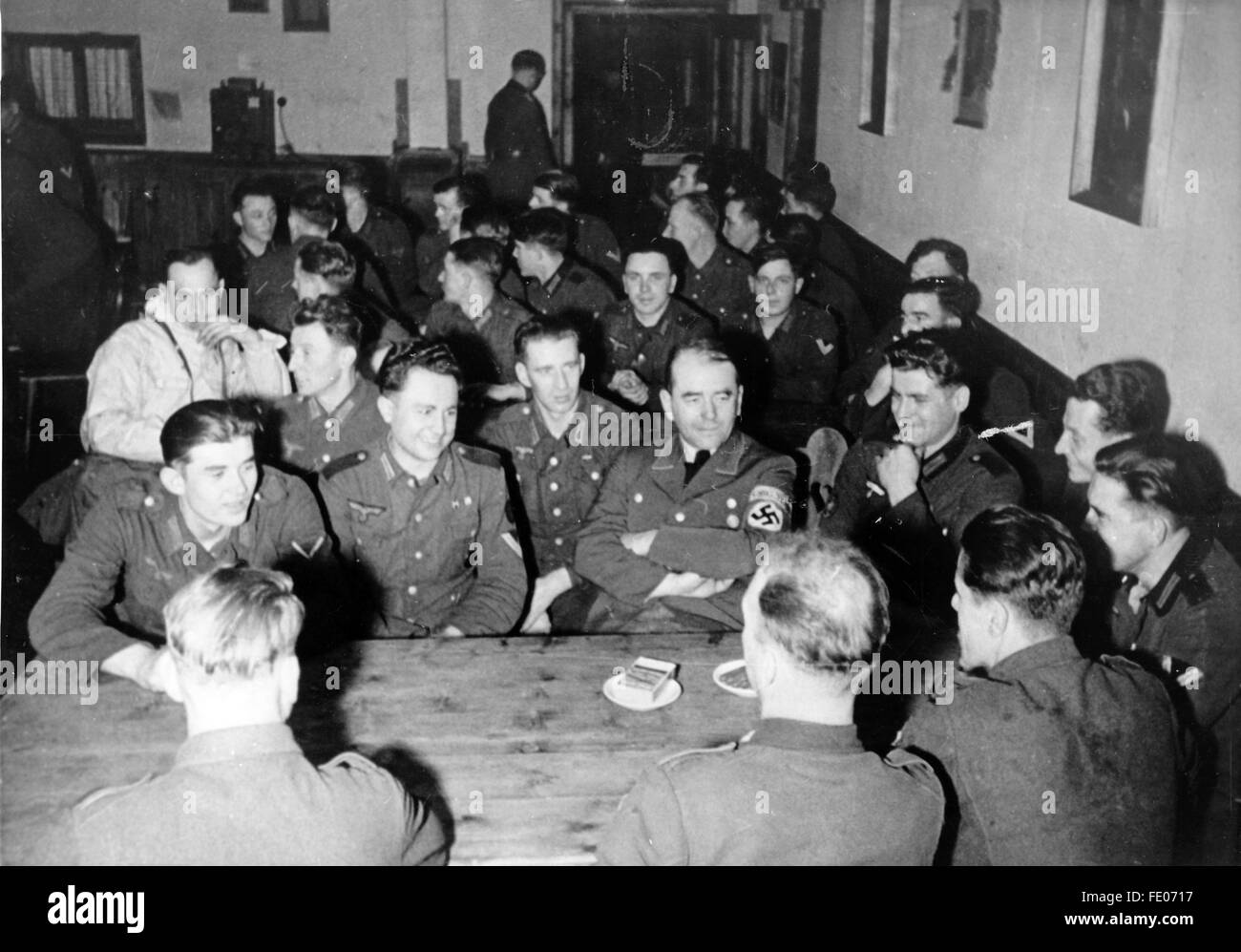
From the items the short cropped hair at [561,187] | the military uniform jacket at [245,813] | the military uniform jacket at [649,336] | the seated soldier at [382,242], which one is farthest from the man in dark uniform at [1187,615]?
the seated soldier at [382,242]

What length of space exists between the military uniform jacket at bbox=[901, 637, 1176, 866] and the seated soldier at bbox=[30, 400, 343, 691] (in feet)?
5.52

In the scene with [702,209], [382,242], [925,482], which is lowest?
[925,482]

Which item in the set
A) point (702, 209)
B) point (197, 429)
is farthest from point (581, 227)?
point (197, 429)

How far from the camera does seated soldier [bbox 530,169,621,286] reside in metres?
6.41

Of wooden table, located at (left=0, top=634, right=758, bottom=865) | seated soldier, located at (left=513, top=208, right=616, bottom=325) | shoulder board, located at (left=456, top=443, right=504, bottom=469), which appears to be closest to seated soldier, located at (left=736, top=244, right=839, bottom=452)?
seated soldier, located at (left=513, top=208, right=616, bottom=325)

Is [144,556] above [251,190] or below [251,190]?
below

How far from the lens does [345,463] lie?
11.0 ft

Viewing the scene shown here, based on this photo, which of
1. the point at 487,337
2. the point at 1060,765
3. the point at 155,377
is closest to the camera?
the point at 1060,765

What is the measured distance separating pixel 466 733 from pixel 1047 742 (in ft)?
3.87

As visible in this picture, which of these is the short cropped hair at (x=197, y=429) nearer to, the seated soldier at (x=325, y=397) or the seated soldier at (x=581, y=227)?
the seated soldier at (x=325, y=397)

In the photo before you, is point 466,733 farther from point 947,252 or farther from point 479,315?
point 947,252

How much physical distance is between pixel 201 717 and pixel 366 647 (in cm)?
84

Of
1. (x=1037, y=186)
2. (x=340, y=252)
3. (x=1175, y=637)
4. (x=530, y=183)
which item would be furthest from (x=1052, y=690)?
(x=530, y=183)
